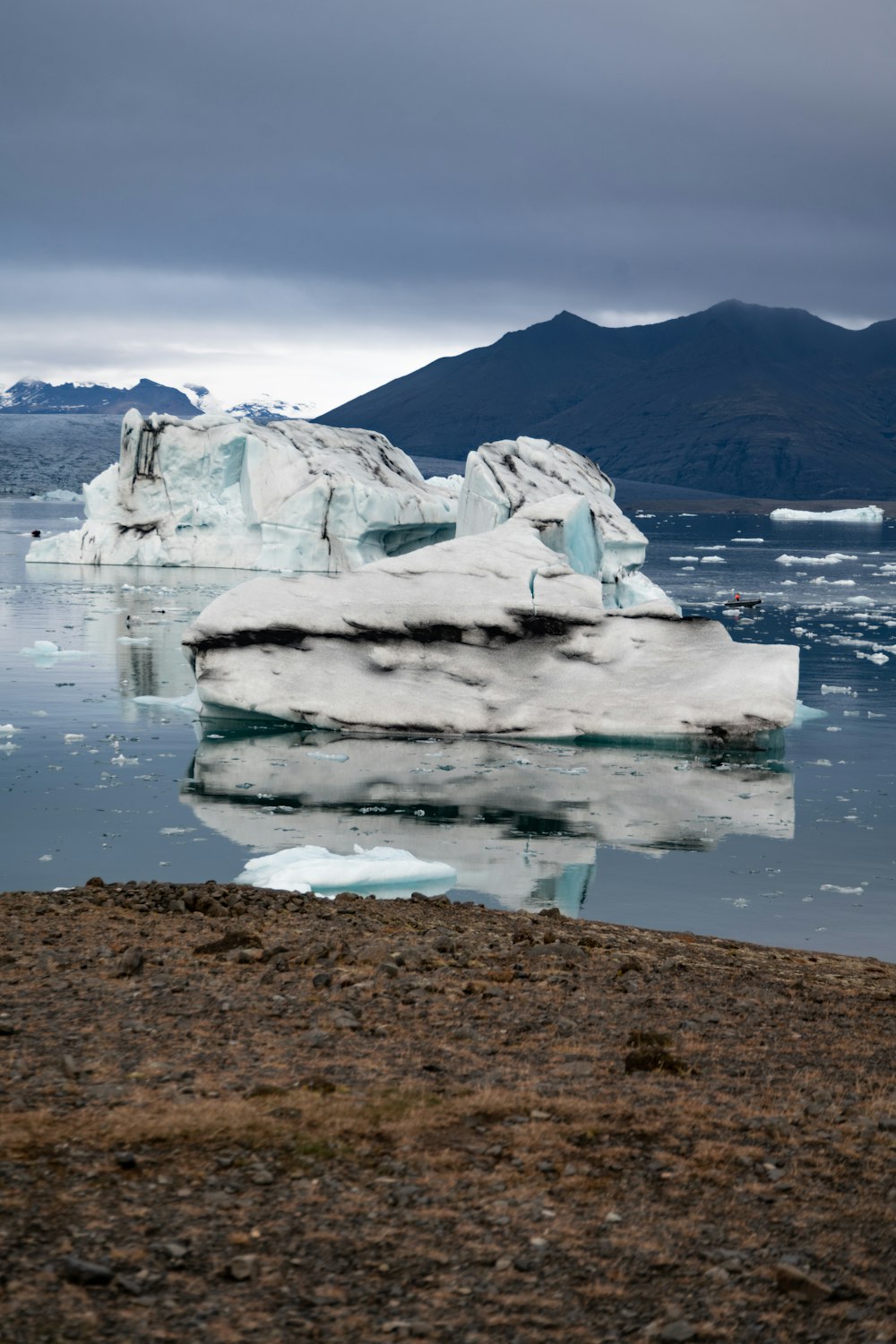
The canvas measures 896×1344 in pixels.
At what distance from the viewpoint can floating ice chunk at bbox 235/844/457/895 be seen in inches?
416

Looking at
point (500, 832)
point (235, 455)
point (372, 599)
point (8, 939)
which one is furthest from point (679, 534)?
point (8, 939)

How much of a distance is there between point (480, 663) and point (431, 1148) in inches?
575

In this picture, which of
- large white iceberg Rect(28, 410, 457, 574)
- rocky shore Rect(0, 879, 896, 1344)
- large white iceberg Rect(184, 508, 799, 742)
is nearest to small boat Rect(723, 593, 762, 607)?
large white iceberg Rect(28, 410, 457, 574)

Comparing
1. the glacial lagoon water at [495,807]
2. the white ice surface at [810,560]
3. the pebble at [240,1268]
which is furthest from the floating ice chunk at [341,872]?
the white ice surface at [810,560]

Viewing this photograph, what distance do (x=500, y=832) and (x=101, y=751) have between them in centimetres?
622

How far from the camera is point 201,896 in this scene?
8.80 meters

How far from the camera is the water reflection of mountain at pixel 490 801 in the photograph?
40.6 feet

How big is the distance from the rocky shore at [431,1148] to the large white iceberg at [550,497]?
23.3 meters

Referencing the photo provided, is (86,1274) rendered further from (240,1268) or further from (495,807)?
(495,807)

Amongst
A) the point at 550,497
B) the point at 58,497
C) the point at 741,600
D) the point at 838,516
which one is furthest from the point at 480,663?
the point at 838,516

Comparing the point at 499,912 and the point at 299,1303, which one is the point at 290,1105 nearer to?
the point at 299,1303

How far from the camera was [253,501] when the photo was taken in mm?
45500

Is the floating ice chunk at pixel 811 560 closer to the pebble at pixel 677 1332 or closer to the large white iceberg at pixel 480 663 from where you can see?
the large white iceberg at pixel 480 663

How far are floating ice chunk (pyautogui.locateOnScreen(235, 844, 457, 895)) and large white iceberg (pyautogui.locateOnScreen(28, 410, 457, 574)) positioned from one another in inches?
1237
